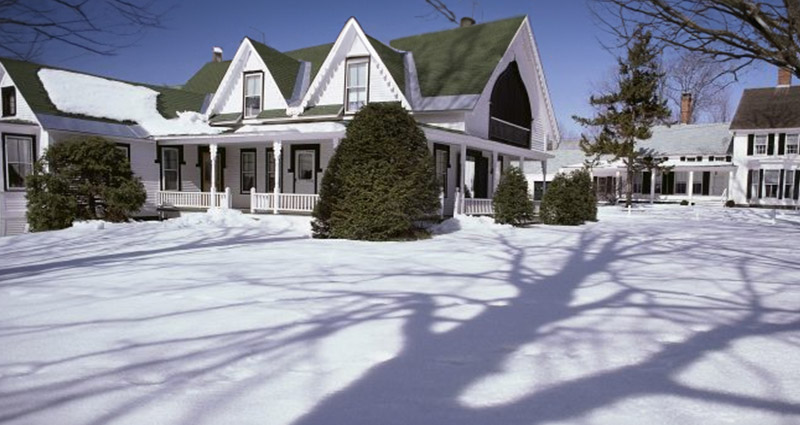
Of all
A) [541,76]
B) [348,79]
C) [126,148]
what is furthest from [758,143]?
[126,148]

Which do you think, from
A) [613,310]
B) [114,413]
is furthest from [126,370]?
[613,310]

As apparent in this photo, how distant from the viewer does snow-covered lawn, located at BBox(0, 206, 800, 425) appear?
9.48 ft

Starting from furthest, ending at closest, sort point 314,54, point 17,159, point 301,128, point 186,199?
1. point 314,54
2. point 186,199
3. point 17,159
4. point 301,128

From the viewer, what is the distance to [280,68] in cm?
2081

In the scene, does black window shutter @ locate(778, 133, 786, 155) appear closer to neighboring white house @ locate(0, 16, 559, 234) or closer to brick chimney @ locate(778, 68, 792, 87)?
brick chimney @ locate(778, 68, 792, 87)

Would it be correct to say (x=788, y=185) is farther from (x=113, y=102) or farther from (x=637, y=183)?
(x=113, y=102)

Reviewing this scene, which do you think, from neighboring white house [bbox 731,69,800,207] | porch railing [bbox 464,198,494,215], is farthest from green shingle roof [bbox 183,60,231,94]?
neighboring white house [bbox 731,69,800,207]

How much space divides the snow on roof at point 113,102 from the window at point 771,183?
36.5 meters

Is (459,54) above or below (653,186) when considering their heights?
above

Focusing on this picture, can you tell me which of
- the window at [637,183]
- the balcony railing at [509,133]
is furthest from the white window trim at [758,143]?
the balcony railing at [509,133]

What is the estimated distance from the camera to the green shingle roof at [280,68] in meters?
20.2

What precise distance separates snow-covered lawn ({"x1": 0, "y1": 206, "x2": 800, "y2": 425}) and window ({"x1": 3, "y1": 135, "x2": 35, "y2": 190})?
11.1 meters

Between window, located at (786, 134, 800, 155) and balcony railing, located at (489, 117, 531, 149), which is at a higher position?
window, located at (786, 134, 800, 155)

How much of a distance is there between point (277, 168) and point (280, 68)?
6.43 meters
